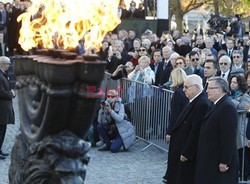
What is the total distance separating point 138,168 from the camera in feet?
38.2

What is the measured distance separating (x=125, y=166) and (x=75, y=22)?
662 centimetres

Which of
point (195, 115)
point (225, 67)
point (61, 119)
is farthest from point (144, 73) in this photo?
point (61, 119)

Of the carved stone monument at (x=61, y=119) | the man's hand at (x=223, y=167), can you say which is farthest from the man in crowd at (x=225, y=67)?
the carved stone monument at (x=61, y=119)

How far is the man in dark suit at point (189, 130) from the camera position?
8.73 meters

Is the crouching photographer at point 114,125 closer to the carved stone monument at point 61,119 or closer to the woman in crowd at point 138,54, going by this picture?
the woman in crowd at point 138,54

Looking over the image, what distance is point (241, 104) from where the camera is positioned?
1038cm

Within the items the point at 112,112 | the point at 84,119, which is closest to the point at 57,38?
the point at 84,119

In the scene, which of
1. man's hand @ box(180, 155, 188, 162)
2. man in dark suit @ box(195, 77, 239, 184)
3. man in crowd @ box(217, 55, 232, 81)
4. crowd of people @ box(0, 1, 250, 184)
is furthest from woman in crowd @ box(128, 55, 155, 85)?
man in dark suit @ box(195, 77, 239, 184)

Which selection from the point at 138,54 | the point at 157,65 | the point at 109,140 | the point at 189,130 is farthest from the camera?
the point at 138,54

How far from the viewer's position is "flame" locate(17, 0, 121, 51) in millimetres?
5418

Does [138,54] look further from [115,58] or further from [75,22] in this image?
[75,22]

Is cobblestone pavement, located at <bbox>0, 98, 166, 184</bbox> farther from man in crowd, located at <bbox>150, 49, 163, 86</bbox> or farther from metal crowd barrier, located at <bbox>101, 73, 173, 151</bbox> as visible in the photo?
man in crowd, located at <bbox>150, 49, 163, 86</bbox>

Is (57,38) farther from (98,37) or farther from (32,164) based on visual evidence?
(32,164)

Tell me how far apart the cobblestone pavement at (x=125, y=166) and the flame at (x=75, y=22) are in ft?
17.1
